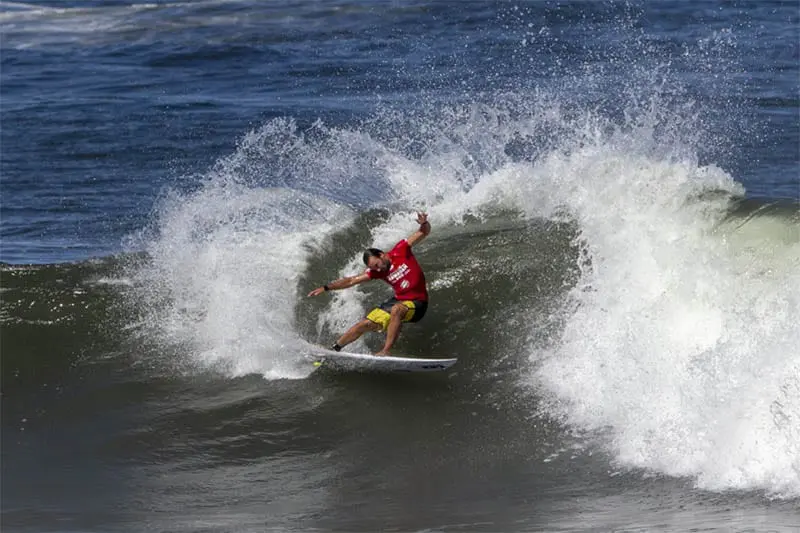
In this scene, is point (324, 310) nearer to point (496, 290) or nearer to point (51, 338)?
point (496, 290)

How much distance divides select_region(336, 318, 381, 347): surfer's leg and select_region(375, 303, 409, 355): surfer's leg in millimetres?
159

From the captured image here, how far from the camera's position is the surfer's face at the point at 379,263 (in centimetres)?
1186

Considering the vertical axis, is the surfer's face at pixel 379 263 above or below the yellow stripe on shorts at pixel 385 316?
above

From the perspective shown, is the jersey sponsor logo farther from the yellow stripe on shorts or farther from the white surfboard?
the white surfboard

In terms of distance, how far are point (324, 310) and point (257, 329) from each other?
1.01m

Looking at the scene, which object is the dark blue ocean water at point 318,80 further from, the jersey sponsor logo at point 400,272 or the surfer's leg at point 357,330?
the jersey sponsor logo at point 400,272

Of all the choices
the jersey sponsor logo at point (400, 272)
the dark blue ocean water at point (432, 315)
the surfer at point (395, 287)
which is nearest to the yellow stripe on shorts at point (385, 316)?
the surfer at point (395, 287)

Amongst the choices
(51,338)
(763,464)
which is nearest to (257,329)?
(51,338)

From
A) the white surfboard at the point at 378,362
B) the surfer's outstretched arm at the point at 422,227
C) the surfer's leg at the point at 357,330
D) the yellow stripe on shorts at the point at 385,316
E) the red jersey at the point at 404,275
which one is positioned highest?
the surfer's outstretched arm at the point at 422,227

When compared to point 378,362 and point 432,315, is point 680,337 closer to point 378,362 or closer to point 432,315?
point 432,315

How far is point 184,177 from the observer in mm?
20188

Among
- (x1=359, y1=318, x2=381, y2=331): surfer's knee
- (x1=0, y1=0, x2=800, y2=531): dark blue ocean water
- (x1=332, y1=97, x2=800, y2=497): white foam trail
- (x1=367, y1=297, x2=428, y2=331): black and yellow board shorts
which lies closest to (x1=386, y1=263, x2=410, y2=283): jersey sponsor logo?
(x1=367, y1=297, x2=428, y2=331): black and yellow board shorts

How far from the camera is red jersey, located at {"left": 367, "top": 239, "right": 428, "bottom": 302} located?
11938 millimetres

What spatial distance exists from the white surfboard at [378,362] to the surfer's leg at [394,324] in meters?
0.11
